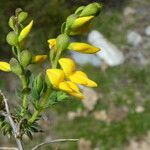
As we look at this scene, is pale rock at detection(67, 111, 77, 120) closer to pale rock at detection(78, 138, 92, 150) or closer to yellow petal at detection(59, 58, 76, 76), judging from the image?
pale rock at detection(78, 138, 92, 150)

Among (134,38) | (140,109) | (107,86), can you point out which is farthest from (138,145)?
(134,38)

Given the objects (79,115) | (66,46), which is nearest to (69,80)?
(66,46)

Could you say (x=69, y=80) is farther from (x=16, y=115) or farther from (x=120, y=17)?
(x=120, y=17)

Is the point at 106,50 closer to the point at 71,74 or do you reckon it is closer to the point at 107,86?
the point at 107,86

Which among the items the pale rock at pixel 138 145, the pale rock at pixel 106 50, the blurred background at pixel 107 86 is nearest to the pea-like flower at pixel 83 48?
the blurred background at pixel 107 86

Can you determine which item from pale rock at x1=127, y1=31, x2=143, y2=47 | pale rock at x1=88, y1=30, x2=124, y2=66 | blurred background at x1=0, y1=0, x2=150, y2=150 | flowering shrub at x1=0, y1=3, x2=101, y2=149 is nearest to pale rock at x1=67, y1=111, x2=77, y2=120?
blurred background at x1=0, y1=0, x2=150, y2=150
